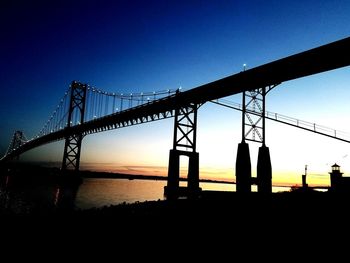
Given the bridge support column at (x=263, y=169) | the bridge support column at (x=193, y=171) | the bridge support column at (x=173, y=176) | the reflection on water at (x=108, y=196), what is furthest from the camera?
the reflection on water at (x=108, y=196)

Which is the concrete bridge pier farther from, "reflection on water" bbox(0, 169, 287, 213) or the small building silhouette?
the small building silhouette

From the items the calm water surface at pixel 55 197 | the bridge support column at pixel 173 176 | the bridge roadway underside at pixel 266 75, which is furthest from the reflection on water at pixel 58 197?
the bridge roadway underside at pixel 266 75

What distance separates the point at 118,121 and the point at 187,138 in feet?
71.5

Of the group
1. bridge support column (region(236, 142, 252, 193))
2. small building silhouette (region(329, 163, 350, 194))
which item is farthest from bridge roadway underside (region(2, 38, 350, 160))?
small building silhouette (region(329, 163, 350, 194))

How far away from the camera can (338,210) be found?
12.4m

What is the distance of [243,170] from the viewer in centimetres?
2411

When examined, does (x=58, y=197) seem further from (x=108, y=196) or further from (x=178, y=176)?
(x=178, y=176)

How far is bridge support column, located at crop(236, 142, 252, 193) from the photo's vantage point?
2367 cm

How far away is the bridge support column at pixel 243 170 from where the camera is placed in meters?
23.7

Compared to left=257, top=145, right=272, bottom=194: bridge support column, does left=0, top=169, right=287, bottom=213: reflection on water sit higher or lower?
lower

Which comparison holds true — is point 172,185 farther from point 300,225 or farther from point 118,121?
point 118,121

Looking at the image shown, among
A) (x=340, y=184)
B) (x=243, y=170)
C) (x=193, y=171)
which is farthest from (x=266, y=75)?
(x=340, y=184)

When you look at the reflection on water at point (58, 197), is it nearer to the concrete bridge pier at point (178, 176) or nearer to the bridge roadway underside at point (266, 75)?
the concrete bridge pier at point (178, 176)

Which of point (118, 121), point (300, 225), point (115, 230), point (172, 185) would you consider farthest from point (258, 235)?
point (118, 121)
